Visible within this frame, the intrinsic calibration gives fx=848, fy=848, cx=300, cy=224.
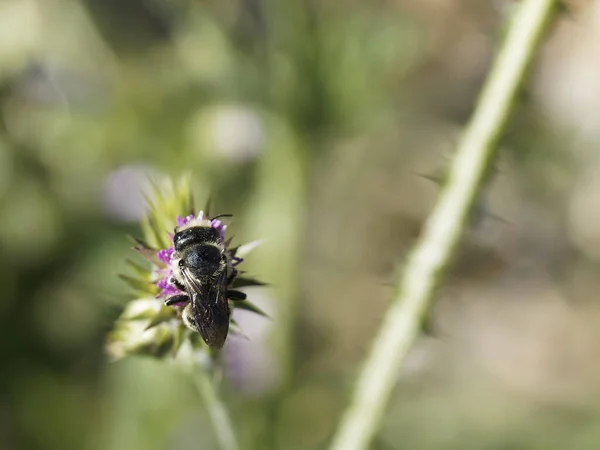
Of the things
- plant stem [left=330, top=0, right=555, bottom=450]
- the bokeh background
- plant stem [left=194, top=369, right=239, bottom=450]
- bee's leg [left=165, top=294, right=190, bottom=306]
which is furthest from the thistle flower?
the bokeh background

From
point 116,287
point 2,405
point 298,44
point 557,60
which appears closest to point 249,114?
point 298,44

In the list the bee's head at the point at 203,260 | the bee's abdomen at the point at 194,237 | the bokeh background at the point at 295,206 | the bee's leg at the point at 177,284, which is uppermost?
the bokeh background at the point at 295,206

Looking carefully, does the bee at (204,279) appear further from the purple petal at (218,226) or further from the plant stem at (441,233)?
the plant stem at (441,233)

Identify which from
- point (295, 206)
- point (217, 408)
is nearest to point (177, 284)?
point (217, 408)

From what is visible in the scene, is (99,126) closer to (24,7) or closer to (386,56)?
(24,7)

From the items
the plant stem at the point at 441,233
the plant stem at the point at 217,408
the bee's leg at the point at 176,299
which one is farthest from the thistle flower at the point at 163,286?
the plant stem at the point at 441,233

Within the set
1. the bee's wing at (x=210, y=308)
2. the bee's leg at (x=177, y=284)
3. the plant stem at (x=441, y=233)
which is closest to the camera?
the bee's wing at (x=210, y=308)

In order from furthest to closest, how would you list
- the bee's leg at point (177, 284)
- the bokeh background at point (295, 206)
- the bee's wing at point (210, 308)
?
the bokeh background at point (295, 206)
the bee's leg at point (177, 284)
the bee's wing at point (210, 308)
